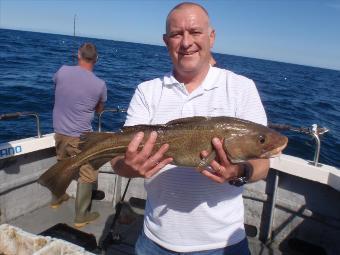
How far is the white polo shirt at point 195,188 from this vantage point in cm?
283

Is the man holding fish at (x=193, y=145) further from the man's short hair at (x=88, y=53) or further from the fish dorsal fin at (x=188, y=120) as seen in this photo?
the man's short hair at (x=88, y=53)

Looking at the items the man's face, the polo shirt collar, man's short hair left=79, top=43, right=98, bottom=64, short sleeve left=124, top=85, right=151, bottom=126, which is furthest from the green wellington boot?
the man's face

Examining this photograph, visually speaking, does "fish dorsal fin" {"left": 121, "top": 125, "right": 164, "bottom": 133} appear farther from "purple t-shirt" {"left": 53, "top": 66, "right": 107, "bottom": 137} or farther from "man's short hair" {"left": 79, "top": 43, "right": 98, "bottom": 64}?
"man's short hair" {"left": 79, "top": 43, "right": 98, "bottom": 64}

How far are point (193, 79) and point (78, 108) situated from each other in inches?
144

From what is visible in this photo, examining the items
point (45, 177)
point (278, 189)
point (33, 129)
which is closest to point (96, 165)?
point (45, 177)

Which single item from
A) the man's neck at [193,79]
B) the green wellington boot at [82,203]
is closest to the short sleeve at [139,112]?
the man's neck at [193,79]

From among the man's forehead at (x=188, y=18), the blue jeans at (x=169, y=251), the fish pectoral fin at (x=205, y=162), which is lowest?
the blue jeans at (x=169, y=251)

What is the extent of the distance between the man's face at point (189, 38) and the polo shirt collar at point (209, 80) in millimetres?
83

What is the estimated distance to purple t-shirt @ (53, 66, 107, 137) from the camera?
6.21m

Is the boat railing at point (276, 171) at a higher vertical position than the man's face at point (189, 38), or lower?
lower

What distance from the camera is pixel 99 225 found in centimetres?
614

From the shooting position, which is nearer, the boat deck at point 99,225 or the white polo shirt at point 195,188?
the white polo shirt at point 195,188

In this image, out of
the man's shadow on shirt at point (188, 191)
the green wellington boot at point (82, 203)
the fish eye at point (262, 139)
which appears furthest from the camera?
the green wellington boot at point (82, 203)

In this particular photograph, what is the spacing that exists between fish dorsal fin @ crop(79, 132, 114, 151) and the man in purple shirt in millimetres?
2834
